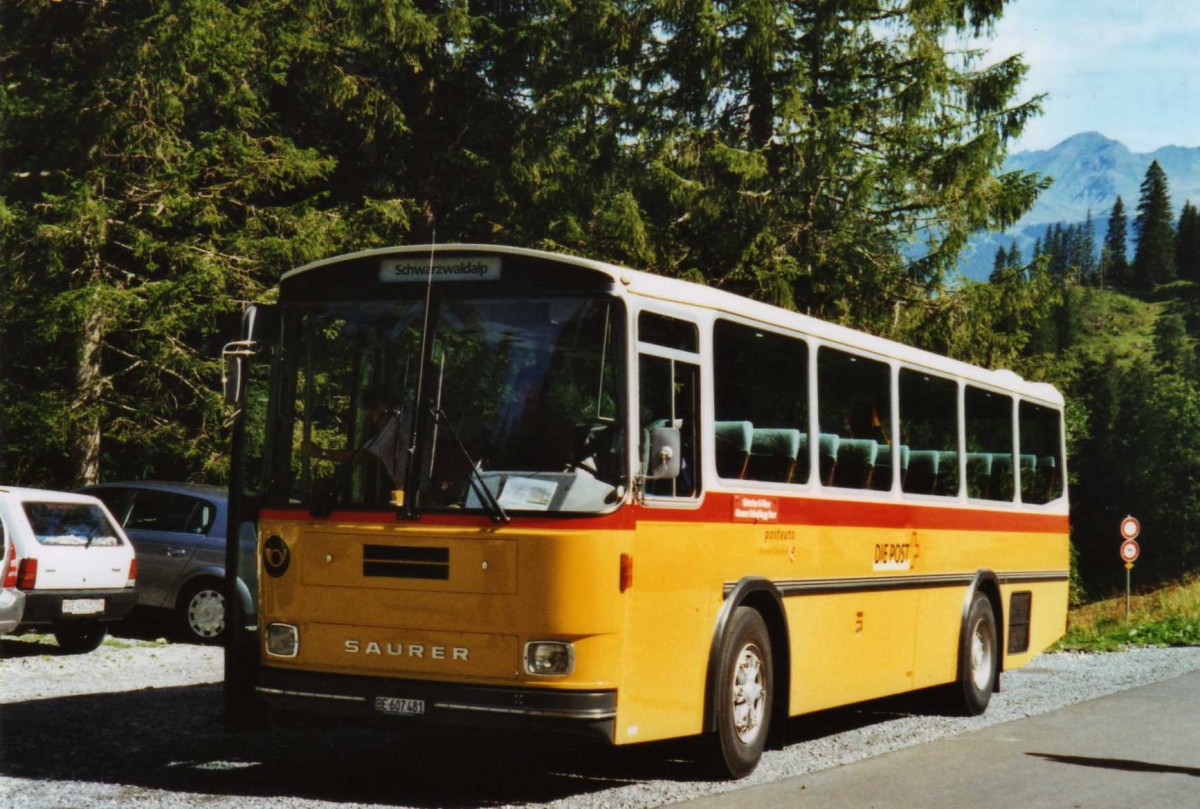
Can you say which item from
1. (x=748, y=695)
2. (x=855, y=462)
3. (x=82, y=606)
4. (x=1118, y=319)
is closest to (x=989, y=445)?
(x=855, y=462)

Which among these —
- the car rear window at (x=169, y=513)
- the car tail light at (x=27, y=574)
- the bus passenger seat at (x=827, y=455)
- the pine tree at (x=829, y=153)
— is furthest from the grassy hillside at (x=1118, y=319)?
the bus passenger seat at (x=827, y=455)

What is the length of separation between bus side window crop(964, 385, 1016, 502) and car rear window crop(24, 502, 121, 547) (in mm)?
8753

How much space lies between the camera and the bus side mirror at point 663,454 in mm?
7695

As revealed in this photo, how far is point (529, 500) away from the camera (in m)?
7.74

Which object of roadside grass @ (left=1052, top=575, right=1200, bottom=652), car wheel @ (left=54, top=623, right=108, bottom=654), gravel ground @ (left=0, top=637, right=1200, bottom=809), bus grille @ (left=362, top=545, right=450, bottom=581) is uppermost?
bus grille @ (left=362, top=545, right=450, bottom=581)

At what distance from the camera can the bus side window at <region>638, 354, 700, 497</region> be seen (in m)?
8.02

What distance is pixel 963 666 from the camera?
503 inches

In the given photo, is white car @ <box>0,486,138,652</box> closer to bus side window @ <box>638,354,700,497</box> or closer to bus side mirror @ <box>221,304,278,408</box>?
bus side mirror @ <box>221,304,278,408</box>

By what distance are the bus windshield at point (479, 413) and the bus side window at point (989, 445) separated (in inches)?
242

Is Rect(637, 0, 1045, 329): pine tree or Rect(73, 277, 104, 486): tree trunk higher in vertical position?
Rect(637, 0, 1045, 329): pine tree

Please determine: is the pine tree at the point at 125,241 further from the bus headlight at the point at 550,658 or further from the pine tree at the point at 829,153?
the bus headlight at the point at 550,658

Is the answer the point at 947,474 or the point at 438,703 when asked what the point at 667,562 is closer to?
the point at 438,703

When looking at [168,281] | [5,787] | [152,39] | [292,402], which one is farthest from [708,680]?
[152,39]

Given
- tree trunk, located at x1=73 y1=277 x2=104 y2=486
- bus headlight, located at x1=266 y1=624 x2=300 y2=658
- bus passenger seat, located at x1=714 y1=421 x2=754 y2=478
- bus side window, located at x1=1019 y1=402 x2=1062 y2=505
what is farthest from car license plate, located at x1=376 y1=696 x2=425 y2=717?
tree trunk, located at x1=73 y1=277 x2=104 y2=486
